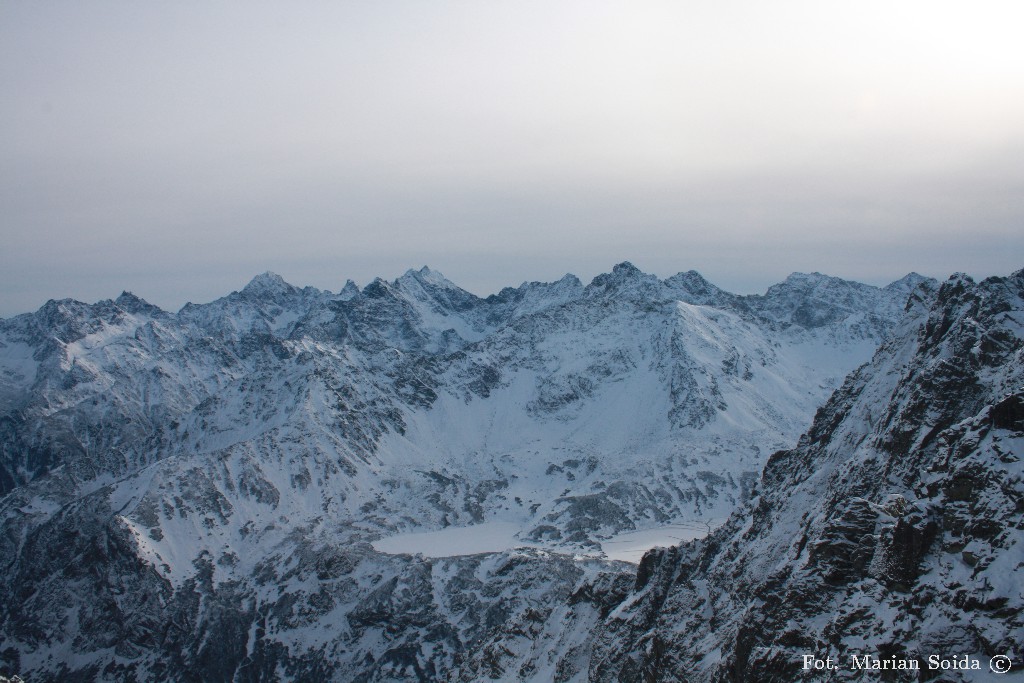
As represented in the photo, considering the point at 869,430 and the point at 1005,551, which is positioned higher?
the point at 1005,551

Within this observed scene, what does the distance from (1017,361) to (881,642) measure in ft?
113

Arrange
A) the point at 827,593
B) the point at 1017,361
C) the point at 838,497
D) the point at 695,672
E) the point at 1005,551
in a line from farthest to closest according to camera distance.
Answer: the point at 838,497 → the point at 695,672 → the point at 1017,361 → the point at 827,593 → the point at 1005,551

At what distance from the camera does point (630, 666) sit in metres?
99.4

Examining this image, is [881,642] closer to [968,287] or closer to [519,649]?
[968,287]

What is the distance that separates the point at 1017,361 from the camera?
70.6 metres

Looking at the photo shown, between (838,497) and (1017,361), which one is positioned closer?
(1017,361)

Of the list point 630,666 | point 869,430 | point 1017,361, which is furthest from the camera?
point 869,430

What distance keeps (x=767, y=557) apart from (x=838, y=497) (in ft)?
36.4

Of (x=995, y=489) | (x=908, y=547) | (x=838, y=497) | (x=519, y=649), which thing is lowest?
(x=519, y=649)

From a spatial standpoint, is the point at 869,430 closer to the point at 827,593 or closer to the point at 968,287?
the point at 968,287

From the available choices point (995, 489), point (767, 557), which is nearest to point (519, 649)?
point (767, 557)

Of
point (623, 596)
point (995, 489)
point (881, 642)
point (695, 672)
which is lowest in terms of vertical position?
point (623, 596)

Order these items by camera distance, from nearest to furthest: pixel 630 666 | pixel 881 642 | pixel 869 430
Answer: pixel 881 642 → pixel 630 666 → pixel 869 430

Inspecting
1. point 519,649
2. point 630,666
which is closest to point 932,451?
point 630,666
